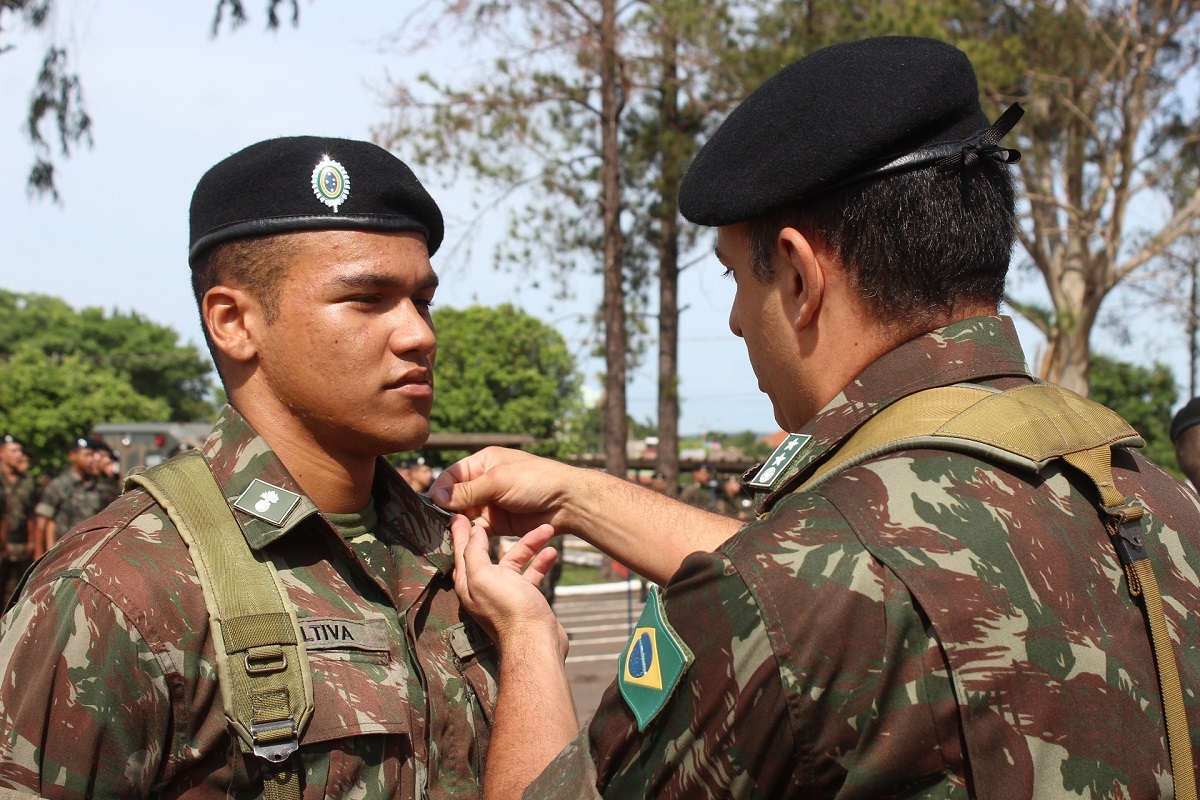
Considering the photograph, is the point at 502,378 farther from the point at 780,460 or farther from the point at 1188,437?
the point at 780,460

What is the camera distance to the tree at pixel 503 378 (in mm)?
33219

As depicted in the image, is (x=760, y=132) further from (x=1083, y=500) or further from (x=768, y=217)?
(x=1083, y=500)

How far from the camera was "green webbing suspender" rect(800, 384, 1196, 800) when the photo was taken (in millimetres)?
1599

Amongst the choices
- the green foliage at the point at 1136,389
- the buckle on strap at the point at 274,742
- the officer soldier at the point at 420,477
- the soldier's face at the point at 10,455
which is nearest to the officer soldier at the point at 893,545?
the buckle on strap at the point at 274,742

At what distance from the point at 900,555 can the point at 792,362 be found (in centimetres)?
61

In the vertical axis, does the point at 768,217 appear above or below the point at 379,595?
above

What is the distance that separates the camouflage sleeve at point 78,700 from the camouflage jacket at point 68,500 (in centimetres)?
1129

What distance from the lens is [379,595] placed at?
2453 mm

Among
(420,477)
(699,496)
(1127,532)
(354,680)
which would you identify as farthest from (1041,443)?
(699,496)

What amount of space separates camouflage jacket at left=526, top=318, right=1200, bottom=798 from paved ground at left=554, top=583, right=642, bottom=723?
6.19 metres

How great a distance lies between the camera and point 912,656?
149 centimetres

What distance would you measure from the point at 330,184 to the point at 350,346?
376 millimetres

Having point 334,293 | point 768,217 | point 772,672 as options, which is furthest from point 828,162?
point 334,293

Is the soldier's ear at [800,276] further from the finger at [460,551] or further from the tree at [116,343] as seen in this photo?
the tree at [116,343]
